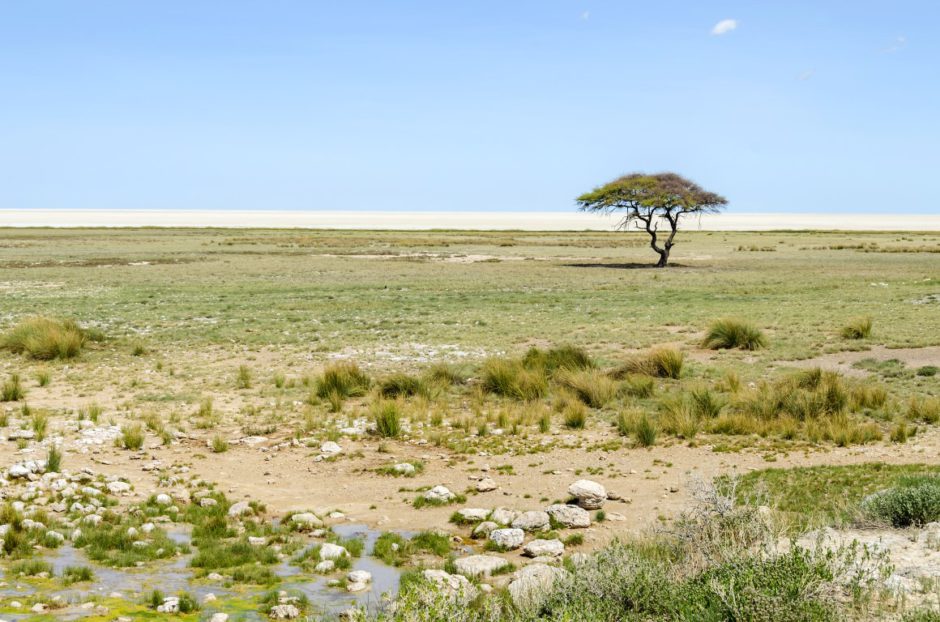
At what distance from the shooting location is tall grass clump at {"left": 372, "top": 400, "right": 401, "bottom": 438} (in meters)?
13.8

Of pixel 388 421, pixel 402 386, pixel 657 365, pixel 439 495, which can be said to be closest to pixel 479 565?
pixel 439 495

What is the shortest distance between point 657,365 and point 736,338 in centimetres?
437

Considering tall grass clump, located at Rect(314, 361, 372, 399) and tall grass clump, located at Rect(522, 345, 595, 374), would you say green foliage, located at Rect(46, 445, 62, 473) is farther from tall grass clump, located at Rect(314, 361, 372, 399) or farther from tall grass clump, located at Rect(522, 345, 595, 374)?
tall grass clump, located at Rect(522, 345, 595, 374)

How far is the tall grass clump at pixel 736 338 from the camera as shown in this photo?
69.9 ft

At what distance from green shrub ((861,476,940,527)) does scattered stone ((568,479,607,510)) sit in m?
2.86

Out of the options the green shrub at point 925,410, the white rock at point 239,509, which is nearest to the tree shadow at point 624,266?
the green shrub at point 925,410

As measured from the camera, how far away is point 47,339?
20156 mm

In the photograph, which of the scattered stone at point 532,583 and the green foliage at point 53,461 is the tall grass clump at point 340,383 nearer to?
the green foliage at point 53,461

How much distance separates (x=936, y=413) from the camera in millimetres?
13883

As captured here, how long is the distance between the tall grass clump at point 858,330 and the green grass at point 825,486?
454 inches

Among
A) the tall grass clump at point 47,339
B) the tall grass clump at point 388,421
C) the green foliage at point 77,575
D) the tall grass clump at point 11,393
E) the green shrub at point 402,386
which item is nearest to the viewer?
the green foliage at point 77,575

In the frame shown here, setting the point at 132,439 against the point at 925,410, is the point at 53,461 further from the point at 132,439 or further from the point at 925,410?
the point at 925,410

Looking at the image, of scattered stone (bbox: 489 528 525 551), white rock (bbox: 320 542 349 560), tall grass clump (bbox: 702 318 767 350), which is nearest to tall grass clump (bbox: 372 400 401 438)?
scattered stone (bbox: 489 528 525 551)

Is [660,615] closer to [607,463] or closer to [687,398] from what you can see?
[607,463]
